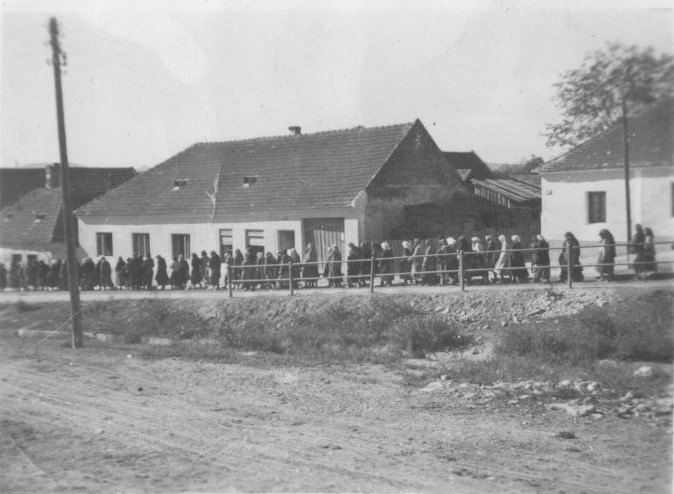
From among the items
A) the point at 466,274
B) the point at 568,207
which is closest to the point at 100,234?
the point at 466,274

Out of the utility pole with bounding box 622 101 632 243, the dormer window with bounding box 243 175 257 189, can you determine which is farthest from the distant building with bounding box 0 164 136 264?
the utility pole with bounding box 622 101 632 243

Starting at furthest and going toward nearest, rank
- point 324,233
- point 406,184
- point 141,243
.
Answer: point 141,243 < point 406,184 < point 324,233

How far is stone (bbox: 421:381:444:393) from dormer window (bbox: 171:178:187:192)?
61.0 ft

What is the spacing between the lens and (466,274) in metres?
16.2

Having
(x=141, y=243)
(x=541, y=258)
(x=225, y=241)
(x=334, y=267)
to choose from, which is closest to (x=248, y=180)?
(x=225, y=241)

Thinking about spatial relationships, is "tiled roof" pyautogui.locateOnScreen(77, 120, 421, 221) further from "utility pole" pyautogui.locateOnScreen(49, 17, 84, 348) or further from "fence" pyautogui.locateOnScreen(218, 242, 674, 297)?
"utility pole" pyautogui.locateOnScreen(49, 17, 84, 348)

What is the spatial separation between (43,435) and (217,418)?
2.25 metres

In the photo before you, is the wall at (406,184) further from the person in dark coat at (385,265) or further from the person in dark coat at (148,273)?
the person in dark coat at (148,273)

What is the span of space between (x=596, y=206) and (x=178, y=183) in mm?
18497

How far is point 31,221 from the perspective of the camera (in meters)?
29.3

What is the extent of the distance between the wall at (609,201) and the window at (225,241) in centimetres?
1216

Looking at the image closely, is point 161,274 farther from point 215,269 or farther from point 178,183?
point 178,183

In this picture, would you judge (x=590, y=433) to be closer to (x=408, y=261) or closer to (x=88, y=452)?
(x=88, y=452)

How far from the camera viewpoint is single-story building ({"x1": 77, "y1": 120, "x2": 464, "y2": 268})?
22.5m
